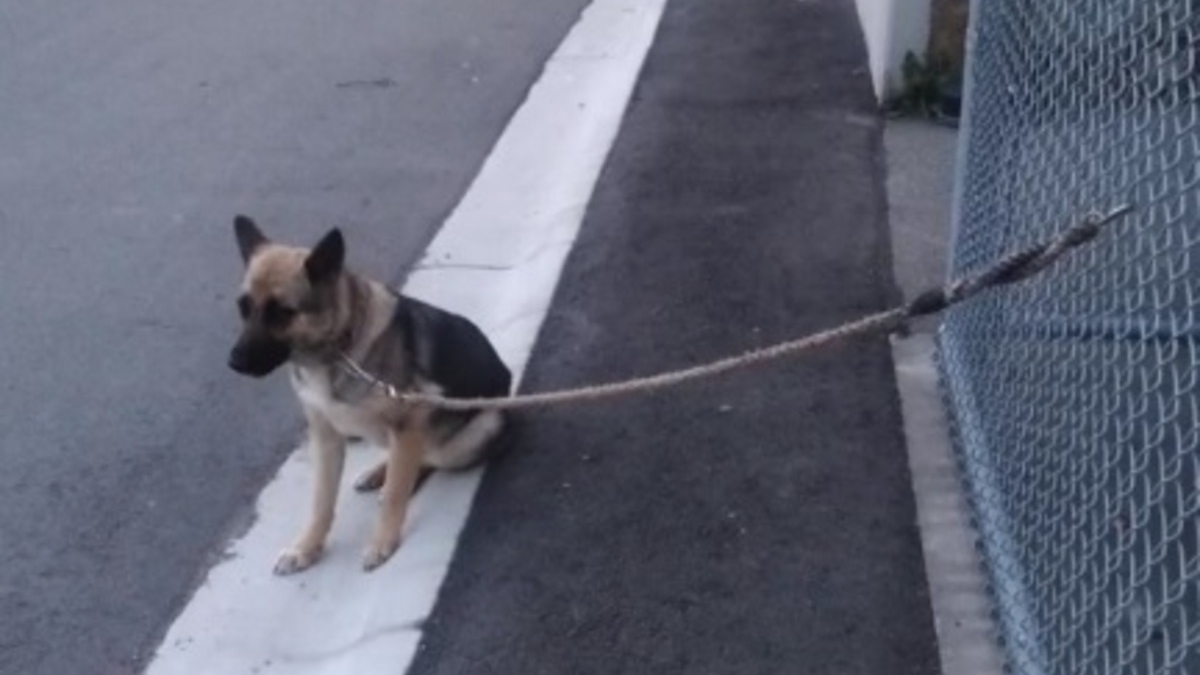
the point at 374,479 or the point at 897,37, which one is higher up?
the point at 374,479

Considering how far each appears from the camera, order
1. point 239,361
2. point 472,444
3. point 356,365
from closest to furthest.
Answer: point 239,361, point 356,365, point 472,444

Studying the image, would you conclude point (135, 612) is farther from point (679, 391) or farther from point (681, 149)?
point (681, 149)

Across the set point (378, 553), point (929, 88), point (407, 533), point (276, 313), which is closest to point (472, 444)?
point (407, 533)

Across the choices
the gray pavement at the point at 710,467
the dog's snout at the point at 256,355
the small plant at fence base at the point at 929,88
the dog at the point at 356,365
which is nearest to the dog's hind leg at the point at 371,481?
the dog at the point at 356,365

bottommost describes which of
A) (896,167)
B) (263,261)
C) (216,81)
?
(216,81)

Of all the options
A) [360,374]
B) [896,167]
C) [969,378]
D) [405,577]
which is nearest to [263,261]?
[360,374]

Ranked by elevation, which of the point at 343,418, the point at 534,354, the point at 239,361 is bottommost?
the point at 534,354

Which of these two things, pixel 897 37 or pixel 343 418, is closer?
pixel 343 418

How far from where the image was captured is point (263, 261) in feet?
13.5

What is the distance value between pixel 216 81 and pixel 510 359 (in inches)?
180

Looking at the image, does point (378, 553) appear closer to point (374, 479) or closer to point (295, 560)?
point (295, 560)

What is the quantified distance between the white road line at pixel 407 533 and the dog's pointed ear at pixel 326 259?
2.33ft

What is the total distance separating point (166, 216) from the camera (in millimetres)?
7004

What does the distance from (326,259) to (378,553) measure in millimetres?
741
